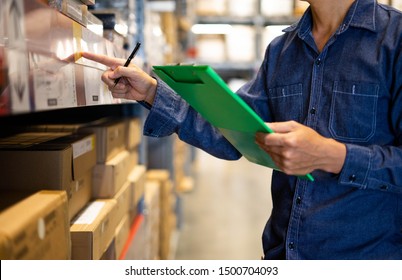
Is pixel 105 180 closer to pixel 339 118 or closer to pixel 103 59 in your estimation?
pixel 103 59

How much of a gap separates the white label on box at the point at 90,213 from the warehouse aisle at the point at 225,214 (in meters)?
2.16

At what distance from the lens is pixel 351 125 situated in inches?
42.9

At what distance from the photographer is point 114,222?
61.5 inches

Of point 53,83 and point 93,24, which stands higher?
point 93,24

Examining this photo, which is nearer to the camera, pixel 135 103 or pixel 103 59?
pixel 103 59

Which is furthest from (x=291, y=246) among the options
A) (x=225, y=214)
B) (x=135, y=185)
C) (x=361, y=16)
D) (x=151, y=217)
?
(x=225, y=214)

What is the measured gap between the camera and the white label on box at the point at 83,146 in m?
1.21

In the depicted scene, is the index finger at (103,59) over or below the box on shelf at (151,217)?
over

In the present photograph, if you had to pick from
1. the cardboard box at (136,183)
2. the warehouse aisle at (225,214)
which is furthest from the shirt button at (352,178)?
the warehouse aisle at (225,214)

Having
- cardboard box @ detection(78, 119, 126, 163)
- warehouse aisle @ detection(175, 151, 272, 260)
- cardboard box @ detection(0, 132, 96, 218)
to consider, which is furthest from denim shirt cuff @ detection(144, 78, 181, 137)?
warehouse aisle @ detection(175, 151, 272, 260)

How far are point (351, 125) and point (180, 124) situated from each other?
1.53 ft

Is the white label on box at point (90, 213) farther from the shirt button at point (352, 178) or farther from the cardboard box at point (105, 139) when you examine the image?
the shirt button at point (352, 178)
